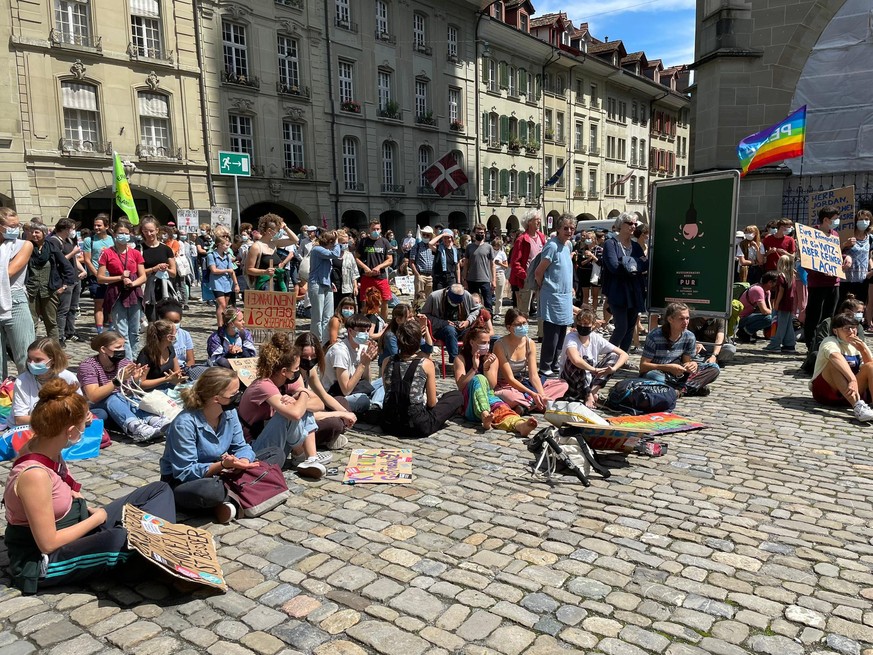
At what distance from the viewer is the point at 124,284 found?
30.0 feet

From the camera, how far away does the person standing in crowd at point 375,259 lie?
11.9 meters

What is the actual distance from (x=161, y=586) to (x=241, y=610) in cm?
58

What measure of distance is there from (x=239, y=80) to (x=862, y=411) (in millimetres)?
26694

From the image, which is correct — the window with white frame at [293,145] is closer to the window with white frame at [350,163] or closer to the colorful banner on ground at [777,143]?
the window with white frame at [350,163]

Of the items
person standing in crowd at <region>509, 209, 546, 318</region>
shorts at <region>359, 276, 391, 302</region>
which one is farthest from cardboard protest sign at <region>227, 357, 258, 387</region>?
person standing in crowd at <region>509, 209, 546, 318</region>

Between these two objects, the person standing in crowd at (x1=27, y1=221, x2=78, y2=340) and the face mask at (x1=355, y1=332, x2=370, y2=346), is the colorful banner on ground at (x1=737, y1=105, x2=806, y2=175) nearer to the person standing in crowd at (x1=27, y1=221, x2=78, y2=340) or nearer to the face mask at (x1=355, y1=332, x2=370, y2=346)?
the face mask at (x1=355, y1=332, x2=370, y2=346)

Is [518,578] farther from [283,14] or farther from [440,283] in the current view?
[283,14]

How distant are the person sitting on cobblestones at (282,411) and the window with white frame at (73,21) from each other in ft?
76.2

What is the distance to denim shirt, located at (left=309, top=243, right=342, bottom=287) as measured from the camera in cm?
948

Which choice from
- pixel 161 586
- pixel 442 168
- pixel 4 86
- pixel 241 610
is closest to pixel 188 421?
pixel 161 586

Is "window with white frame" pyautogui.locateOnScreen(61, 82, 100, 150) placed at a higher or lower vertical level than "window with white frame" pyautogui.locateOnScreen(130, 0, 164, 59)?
lower

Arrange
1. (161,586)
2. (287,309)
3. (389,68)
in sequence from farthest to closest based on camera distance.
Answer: (389,68) < (287,309) < (161,586)

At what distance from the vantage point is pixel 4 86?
21844 millimetres

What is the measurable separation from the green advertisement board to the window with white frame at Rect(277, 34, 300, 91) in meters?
24.0
